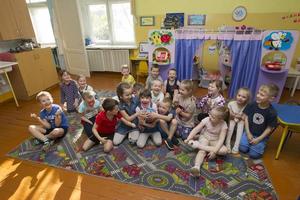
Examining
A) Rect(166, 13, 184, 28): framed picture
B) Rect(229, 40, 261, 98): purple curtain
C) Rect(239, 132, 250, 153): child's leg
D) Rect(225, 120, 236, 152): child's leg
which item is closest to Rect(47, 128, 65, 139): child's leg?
Rect(225, 120, 236, 152): child's leg

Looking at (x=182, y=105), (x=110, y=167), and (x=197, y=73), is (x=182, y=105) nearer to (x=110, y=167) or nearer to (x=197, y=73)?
(x=110, y=167)

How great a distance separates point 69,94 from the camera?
320 centimetres

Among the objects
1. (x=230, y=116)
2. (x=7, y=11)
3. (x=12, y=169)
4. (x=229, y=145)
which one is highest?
(x=7, y=11)

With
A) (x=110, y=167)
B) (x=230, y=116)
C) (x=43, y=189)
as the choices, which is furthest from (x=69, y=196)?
(x=230, y=116)

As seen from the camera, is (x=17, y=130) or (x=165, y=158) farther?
(x=17, y=130)

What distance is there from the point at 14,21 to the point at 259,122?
14.8 ft

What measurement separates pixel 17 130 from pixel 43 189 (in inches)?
56.0

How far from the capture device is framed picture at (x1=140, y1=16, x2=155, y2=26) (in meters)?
4.50

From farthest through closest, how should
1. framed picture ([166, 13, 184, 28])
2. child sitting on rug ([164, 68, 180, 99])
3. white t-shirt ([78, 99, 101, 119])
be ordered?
framed picture ([166, 13, 184, 28]) → child sitting on rug ([164, 68, 180, 99]) → white t-shirt ([78, 99, 101, 119])

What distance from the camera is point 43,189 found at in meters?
1.81

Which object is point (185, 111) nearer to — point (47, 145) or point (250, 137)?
point (250, 137)

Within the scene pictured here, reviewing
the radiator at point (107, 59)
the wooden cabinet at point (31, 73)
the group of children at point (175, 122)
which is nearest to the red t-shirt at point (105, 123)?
the group of children at point (175, 122)

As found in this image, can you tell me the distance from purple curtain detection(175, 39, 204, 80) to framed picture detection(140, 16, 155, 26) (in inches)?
58.8

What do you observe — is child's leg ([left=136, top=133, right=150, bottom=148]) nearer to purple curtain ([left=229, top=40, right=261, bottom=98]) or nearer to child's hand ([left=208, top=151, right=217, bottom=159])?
child's hand ([left=208, top=151, right=217, bottom=159])
